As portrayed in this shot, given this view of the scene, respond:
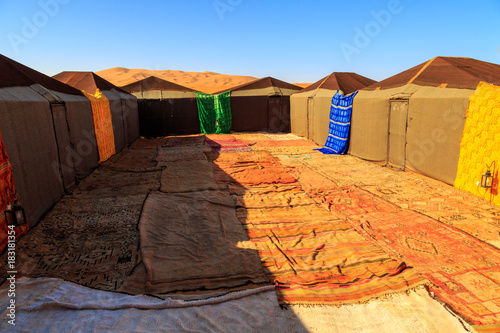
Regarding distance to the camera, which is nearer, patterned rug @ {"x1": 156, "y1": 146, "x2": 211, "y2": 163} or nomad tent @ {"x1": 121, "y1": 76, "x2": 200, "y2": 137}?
patterned rug @ {"x1": 156, "y1": 146, "x2": 211, "y2": 163}

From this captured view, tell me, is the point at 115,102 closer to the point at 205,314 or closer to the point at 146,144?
the point at 146,144

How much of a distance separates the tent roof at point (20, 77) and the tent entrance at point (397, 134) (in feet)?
23.3

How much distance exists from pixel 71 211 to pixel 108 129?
4.44 m

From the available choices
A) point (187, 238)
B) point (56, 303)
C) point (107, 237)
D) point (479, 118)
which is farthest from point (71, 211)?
point (479, 118)

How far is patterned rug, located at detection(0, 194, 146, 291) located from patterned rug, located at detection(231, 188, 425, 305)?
59.2 inches

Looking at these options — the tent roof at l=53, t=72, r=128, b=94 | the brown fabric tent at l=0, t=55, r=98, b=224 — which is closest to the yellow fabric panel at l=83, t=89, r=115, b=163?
the brown fabric tent at l=0, t=55, r=98, b=224

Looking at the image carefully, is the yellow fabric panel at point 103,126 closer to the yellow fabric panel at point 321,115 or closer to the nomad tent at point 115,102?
the nomad tent at point 115,102

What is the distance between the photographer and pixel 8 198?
11.2 feet

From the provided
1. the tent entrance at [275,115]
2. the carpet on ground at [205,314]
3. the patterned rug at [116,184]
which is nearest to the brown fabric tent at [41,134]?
the patterned rug at [116,184]

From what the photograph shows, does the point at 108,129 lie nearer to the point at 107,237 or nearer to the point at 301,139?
the point at 107,237

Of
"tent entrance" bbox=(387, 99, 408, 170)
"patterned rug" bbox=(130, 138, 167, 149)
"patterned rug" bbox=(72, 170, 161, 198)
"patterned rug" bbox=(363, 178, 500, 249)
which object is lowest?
"patterned rug" bbox=(363, 178, 500, 249)

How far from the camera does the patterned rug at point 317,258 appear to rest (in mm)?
2621

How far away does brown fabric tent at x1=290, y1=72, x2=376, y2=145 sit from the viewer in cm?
1046

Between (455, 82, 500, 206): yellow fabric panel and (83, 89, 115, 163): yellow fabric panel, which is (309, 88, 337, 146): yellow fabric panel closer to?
(455, 82, 500, 206): yellow fabric panel
